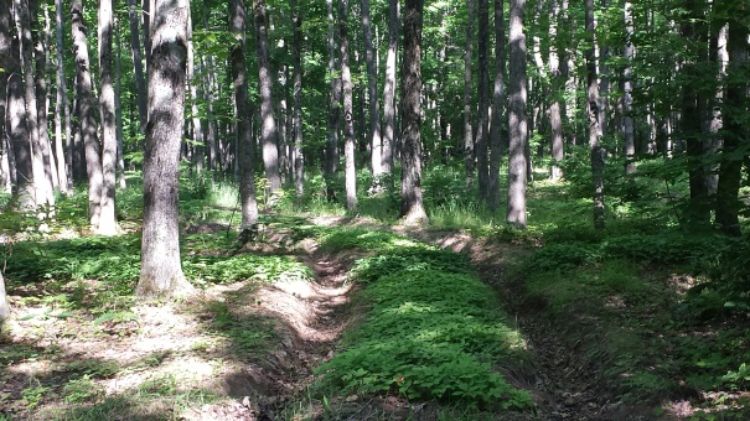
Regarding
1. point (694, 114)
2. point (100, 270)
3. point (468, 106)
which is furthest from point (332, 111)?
point (694, 114)

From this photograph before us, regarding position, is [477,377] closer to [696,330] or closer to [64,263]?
[696,330]

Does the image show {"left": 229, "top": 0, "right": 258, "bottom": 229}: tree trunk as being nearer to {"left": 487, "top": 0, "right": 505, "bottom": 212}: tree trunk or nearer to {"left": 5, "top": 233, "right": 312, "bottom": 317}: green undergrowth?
{"left": 5, "top": 233, "right": 312, "bottom": 317}: green undergrowth

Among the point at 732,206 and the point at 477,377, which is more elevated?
the point at 732,206

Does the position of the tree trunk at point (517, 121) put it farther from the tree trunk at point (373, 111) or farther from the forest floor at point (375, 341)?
the tree trunk at point (373, 111)

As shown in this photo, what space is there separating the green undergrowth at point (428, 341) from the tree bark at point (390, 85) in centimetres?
1428

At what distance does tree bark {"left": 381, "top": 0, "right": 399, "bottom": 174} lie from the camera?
2331 centimetres

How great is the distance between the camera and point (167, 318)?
6766 millimetres

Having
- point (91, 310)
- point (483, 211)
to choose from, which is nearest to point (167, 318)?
point (91, 310)

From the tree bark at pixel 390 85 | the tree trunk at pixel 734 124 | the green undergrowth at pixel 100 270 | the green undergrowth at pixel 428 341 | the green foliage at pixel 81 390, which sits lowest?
the green undergrowth at pixel 428 341

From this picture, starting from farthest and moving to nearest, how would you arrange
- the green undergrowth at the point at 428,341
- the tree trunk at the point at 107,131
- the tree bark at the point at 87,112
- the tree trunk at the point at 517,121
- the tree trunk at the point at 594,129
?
the tree bark at the point at 87,112 < the tree trunk at the point at 107,131 < the tree trunk at the point at 517,121 < the tree trunk at the point at 594,129 < the green undergrowth at the point at 428,341

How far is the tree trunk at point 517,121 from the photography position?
516 inches

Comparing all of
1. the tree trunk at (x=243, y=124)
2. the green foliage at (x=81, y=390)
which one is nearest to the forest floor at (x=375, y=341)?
the green foliage at (x=81, y=390)

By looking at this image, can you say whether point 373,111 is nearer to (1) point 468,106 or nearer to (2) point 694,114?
(1) point 468,106

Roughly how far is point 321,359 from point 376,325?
0.81 metres
